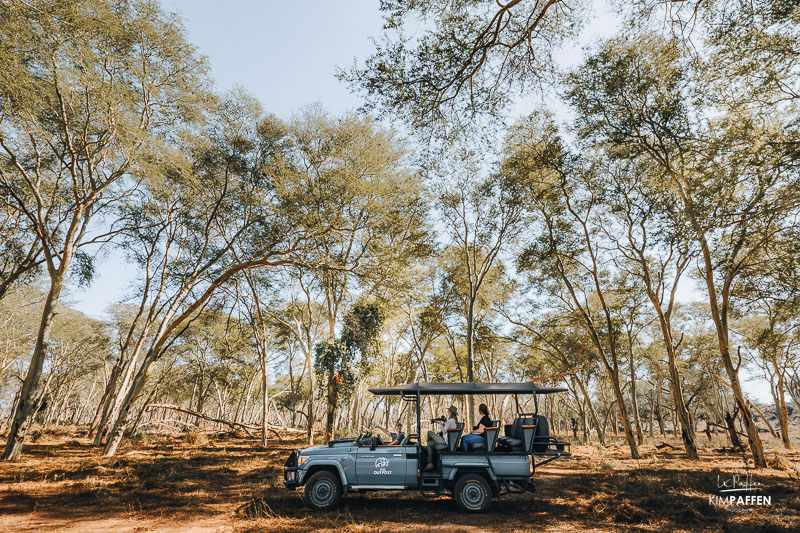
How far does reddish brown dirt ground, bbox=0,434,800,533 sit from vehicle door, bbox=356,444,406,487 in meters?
0.49

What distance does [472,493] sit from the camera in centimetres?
653

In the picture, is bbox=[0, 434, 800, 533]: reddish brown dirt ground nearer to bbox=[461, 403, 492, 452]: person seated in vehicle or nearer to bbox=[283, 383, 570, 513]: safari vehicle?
bbox=[283, 383, 570, 513]: safari vehicle

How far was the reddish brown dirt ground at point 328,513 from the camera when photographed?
561cm

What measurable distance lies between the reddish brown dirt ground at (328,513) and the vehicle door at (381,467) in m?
0.49

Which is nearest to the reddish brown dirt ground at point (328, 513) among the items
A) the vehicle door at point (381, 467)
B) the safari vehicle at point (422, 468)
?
the safari vehicle at point (422, 468)

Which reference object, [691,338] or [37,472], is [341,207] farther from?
[691,338]

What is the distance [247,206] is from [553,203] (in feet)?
39.3

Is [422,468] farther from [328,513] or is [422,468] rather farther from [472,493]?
[328,513]

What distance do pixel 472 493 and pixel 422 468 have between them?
0.95m

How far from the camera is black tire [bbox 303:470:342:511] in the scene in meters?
6.47

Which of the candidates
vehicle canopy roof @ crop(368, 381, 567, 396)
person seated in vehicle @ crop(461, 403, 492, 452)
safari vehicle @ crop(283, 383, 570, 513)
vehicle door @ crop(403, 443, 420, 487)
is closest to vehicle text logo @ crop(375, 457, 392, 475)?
safari vehicle @ crop(283, 383, 570, 513)

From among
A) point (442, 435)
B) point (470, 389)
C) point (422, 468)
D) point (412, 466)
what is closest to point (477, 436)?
point (442, 435)

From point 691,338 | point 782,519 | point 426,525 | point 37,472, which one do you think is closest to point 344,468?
point 426,525

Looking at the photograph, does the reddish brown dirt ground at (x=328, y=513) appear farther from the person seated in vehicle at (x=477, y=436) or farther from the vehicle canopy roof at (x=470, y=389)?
the vehicle canopy roof at (x=470, y=389)
